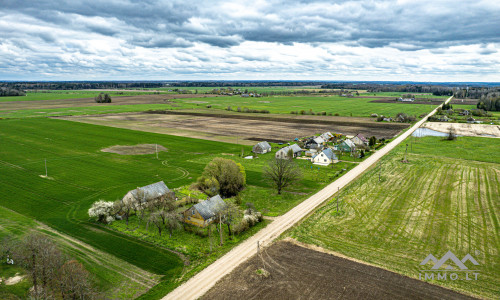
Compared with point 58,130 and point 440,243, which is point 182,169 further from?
point 58,130

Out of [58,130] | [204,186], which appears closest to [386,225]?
[204,186]

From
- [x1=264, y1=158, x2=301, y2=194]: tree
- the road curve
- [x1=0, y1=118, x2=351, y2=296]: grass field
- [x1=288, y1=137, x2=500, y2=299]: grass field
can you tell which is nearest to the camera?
the road curve

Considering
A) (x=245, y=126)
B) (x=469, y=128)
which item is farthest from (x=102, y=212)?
(x=469, y=128)

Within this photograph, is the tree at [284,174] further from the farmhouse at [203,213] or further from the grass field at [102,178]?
the farmhouse at [203,213]

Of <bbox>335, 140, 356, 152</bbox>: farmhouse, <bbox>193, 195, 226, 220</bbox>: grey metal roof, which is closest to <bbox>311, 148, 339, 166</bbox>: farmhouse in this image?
<bbox>335, 140, 356, 152</bbox>: farmhouse

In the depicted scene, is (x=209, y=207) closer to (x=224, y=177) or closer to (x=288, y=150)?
(x=224, y=177)

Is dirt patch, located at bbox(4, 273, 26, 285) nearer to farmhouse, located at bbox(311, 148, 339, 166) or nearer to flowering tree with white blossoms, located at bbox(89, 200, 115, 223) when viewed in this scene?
flowering tree with white blossoms, located at bbox(89, 200, 115, 223)
